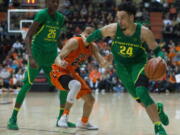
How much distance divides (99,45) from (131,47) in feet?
45.7

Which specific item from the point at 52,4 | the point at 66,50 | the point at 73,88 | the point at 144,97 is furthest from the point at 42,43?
the point at 144,97

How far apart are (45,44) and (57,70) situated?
18.9 inches

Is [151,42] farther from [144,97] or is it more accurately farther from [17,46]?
[17,46]

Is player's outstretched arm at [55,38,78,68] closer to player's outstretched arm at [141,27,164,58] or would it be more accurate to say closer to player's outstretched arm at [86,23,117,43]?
player's outstretched arm at [86,23,117,43]

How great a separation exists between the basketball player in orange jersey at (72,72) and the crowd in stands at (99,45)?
1030cm

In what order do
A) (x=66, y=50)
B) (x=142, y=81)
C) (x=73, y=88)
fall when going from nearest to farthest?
1. (x=142, y=81)
2. (x=73, y=88)
3. (x=66, y=50)

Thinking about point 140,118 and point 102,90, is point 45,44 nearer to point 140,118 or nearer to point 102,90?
point 140,118

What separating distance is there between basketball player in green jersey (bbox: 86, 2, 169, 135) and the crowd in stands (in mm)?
10739

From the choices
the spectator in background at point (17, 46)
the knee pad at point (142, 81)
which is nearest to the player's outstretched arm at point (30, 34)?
the knee pad at point (142, 81)

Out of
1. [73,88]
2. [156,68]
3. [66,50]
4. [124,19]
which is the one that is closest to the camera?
[156,68]

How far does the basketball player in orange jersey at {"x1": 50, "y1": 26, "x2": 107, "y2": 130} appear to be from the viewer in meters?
6.31

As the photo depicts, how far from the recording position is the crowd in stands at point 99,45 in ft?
55.7

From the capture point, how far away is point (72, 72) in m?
6.62

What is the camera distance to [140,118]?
805 cm
